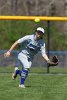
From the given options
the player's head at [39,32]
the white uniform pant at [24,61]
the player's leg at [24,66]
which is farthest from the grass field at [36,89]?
the player's head at [39,32]

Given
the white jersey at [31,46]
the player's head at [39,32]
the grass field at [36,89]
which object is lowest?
the grass field at [36,89]

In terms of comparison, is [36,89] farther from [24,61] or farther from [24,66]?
[24,61]

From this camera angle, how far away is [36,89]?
37.3ft

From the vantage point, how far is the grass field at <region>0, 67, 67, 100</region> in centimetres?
1021

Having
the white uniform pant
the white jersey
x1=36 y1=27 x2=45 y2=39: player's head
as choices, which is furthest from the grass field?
x1=36 y1=27 x2=45 y2=39: player's head

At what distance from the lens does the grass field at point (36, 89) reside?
10211mm

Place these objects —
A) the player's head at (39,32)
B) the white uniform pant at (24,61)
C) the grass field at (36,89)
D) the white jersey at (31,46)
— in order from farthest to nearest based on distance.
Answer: the white jersey at (31,46), the white uniform pant at (24,61), the player's head at (39,32), the grass field at (36,89)

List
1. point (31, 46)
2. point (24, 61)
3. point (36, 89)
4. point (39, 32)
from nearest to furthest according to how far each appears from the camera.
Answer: point (36, 89), point (39, 32), point (24, 61), point (31, 46)

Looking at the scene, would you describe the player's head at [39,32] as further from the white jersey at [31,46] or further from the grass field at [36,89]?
the grass field at [36,89]

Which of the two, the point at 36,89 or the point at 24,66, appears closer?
the point at 36,89

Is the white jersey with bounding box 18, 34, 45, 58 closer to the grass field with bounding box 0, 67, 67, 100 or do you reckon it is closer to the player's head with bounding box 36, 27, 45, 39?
the player's head with bounding box 36, 27, 45, 39

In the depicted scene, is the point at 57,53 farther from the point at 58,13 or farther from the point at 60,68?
the point at 58,13

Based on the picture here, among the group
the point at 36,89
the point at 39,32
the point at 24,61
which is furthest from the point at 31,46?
the point at 36,89

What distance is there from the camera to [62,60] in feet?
58.5
